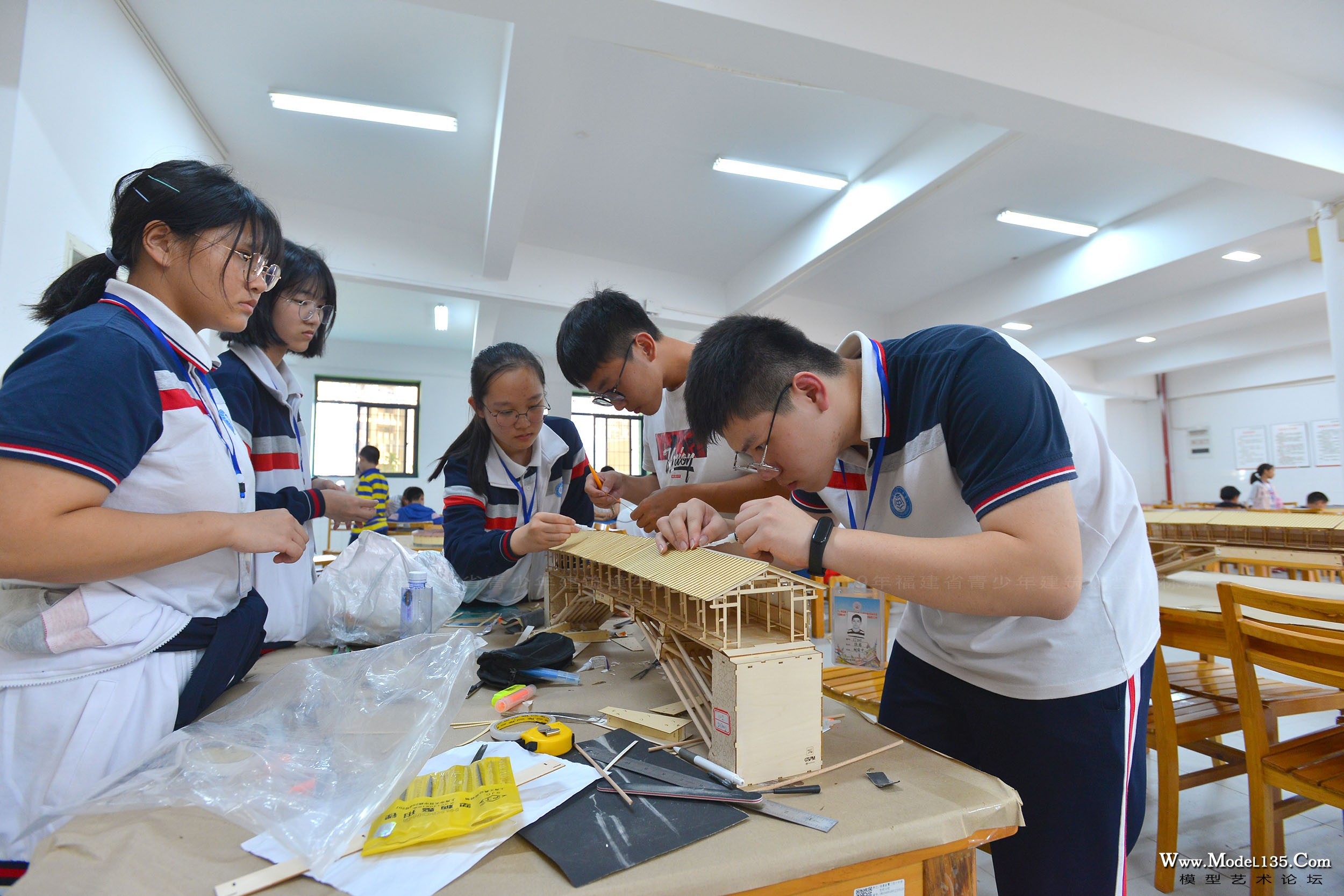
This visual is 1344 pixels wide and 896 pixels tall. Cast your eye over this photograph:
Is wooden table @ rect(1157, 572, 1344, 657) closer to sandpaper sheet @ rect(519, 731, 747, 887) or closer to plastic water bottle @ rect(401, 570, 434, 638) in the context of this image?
sandpaper sheet @ rect(519, 731, 747, 887)

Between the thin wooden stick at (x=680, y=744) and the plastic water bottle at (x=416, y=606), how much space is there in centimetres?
101

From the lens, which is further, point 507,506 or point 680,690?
point 507,506

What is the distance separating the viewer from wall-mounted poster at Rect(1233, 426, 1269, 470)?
13.4 m

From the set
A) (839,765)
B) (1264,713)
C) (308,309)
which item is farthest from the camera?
(1264,713)

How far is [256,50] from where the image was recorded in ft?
15.5

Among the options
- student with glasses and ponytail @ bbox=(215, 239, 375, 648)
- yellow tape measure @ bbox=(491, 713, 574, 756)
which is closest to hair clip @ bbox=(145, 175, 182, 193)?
student with glasses and ponytail @ bbox=(215, 239, 375, 648)

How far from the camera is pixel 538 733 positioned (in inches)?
47.2

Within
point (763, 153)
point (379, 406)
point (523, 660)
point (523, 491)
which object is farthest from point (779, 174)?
point (379, 406)

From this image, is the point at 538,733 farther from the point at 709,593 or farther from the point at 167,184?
the point at 167,184

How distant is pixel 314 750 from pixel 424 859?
1.26ft

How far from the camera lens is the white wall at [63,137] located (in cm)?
310

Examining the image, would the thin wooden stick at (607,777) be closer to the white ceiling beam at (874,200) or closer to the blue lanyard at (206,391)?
the blue lanyard at (206,391)

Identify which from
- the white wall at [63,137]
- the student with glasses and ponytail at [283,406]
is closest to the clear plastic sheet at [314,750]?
the student with glasses and ponytail at [283,406]

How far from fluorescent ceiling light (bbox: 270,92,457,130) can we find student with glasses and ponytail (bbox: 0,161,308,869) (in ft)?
15.6
